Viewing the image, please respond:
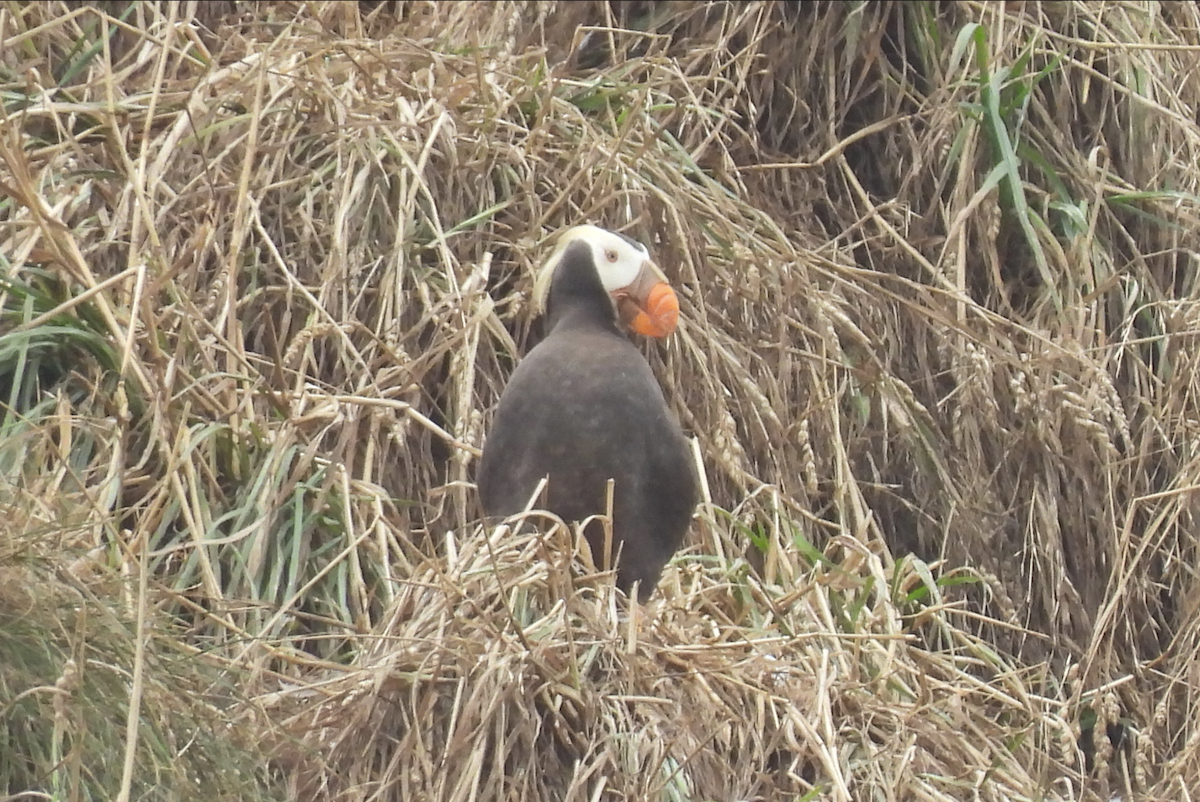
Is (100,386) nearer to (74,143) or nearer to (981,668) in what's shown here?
(74,143)

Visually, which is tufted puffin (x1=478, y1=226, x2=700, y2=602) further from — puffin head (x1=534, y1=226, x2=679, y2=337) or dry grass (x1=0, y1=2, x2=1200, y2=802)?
dry grass (x1=0, y1=2, x2=1200, y2=802)

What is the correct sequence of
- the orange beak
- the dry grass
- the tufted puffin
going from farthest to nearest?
the orange beak
the tufted puffin
the dry grass

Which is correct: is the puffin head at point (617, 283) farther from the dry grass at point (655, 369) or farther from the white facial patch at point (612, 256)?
the dry grass at point (655, 369)

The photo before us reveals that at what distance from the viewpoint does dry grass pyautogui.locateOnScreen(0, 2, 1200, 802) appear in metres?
2.10

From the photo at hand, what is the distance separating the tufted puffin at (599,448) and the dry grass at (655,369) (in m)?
0.14

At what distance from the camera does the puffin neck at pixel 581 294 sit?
9.14 ft

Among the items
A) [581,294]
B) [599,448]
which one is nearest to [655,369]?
[581,294]

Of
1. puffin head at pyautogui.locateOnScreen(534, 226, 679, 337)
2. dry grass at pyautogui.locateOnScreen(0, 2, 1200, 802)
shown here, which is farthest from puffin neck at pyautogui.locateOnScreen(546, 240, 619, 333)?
dry grass at pyautogui.locateOnScreen(0, 2, 1200, 802)

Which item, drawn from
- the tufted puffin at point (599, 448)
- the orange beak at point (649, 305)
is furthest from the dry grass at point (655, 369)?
the orange beak at point (649, 305)

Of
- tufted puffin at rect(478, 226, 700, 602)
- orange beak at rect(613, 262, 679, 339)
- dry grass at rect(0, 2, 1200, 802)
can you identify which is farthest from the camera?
orange beak at rect(613, 262, 679, 339)

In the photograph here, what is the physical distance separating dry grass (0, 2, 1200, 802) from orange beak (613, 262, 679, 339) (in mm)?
244

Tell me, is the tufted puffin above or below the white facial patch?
below

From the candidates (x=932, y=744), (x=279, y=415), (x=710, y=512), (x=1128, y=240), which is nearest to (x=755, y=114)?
(x=1128, y=240)

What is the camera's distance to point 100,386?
2.76 m
